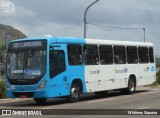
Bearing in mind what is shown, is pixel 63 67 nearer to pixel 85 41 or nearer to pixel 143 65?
pixel 85 41

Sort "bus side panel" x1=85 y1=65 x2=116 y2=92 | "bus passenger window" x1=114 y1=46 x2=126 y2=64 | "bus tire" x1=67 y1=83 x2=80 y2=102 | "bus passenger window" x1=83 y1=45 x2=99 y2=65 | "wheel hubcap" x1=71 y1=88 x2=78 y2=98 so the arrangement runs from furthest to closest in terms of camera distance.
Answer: "bus passenger window" x1=114 y1=46 x2=126 y2=64, "bus side panel" x1=85 y1=65 x2=116 y2=92, "bus passenger window" x1=83 y1=45 x2=99 y2=65, "wheel hubcap" x1=71 y1=88 x2=78 y2=98, "bus tire" x1=67 y1=83 x2=80 y2=102

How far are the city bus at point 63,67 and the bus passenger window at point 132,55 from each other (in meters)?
0.24

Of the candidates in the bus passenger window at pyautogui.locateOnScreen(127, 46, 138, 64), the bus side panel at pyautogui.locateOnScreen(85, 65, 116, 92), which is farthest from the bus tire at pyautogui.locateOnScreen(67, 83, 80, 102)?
the bus passenger window at pyautogui.locateOnScreen(127, 46, 138, 64)

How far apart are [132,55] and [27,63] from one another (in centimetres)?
824

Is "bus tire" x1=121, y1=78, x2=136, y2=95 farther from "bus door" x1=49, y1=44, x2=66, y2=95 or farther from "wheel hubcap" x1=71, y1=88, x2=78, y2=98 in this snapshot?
"bus door" x1=49, y1=44, x2=66, y2=95

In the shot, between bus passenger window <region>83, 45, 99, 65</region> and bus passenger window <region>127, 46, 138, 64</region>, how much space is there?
3.46 meters

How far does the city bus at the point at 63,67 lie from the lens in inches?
771

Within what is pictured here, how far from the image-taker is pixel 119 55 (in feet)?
82.0

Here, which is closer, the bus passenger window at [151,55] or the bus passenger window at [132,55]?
the bus passenger window at [132,55]

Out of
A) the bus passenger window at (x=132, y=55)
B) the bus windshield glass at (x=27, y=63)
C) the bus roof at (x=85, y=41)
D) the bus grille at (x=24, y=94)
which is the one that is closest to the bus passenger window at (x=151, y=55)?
the bus roof at (x=85, y=41)

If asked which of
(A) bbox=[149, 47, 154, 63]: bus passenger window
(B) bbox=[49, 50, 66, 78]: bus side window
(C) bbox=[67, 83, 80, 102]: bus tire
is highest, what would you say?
(A) bbox=[149, 47, 154, 63]: bus passenger window

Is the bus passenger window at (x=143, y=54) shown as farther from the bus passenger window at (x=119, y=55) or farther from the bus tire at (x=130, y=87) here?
the bus passenger window at (x=119, y=55)

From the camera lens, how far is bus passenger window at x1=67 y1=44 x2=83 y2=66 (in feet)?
68.9

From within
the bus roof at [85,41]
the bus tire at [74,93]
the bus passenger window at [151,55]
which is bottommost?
the bus tire at [74,93]
